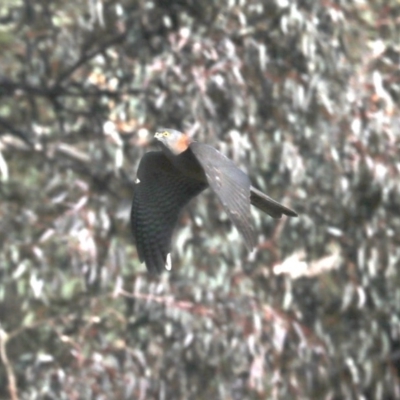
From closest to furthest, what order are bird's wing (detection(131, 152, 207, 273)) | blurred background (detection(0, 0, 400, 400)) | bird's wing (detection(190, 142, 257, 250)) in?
bird's wing (detection(190, 142, 257, 250)) < bird's wing (detection(131, 152, 207, 273)) < blurred background (detection(0, 0, 400, 400))

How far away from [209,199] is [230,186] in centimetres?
159

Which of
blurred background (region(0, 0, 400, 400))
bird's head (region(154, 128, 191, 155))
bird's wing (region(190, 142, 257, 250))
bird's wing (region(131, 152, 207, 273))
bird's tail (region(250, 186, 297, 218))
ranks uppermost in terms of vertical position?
bird's wing (region(190, 142, 257, 250))

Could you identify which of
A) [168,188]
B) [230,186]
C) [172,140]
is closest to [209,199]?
[168,188]

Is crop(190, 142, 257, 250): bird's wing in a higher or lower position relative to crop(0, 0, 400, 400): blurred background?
higher

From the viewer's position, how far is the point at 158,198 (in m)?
3.32

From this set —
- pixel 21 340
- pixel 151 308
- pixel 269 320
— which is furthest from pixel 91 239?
pixel 21 340

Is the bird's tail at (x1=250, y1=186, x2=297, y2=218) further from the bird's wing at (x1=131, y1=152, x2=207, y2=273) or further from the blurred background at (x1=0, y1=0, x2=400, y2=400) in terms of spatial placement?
the blurred background at (x1=0, y1=0, x2=400, y2=400)

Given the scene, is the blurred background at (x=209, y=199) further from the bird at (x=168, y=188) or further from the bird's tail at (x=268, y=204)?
the bird's tail at (x=268, y=204)

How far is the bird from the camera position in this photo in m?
2.86

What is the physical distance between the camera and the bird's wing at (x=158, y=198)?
3.25 meters

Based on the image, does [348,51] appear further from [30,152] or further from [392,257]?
[30,152]

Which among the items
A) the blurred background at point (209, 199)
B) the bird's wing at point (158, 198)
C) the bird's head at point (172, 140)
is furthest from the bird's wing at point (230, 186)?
the blurred background at point (209, 199)

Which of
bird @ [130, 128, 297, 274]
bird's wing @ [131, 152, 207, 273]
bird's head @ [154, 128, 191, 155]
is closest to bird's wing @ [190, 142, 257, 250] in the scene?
bird @ [130, 128, 297, 274]

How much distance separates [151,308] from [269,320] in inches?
15.5
